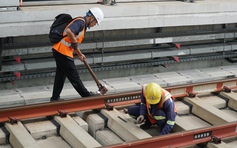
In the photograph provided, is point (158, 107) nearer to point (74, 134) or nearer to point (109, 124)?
point (109, 124)

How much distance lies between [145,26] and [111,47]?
873mm

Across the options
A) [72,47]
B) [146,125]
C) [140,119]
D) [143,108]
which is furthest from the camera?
[72,47]

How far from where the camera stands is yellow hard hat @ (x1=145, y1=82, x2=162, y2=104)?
26.0 ft

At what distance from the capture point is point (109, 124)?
863cm

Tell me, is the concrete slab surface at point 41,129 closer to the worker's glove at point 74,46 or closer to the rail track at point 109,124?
the rail track at point 109,124

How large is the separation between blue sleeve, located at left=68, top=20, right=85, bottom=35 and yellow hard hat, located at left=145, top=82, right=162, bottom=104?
1.72m

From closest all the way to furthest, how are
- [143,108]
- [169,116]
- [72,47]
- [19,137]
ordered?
[19,137]
[169,116]
[143,108]
[72,47]

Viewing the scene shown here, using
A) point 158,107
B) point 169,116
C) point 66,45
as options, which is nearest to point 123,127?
point 158,107

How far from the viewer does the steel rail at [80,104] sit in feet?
27.5

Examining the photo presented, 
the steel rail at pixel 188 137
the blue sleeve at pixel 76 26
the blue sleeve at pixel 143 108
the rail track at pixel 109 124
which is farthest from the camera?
the blue sleeve at pixel 76 26

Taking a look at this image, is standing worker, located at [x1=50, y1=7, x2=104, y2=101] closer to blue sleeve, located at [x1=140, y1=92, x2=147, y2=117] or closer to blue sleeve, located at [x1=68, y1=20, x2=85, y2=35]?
blue sleeve, located at [x1=68, y1=20, x2=85, y2=35]

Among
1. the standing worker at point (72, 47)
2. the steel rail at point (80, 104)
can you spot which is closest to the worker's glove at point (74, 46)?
the standing worker at point (72, 47)

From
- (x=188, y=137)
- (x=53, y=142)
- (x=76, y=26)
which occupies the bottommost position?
(x=53, y=142)

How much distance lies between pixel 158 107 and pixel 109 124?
0.94m
